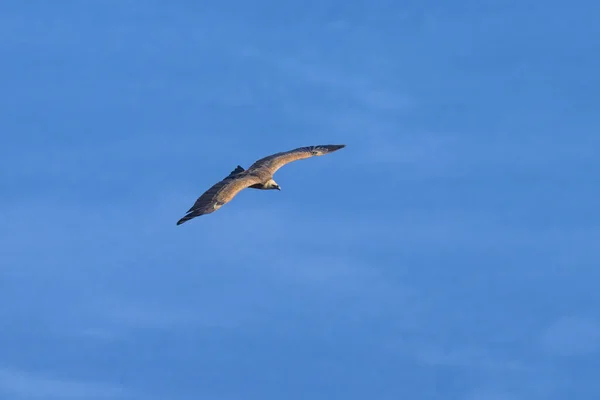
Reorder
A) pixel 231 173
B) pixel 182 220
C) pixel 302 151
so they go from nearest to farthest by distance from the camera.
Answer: pixel 182 220, pixel 231 173, pixel 302 151

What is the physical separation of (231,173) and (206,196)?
5.86m

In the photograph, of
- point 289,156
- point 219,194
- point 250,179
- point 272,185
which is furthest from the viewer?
point 289,156

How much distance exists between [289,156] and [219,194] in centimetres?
1121

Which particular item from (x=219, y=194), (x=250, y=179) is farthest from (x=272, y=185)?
(x=219, y=194)

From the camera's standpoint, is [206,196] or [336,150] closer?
[206,196]

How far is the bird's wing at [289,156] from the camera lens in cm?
9156

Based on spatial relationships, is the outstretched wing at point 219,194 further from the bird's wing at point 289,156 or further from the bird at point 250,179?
the bird's wing at point 289,156

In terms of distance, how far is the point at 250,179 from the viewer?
288ft

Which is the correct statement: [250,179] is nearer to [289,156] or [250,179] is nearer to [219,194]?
[219,194]

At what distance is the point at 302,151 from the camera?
95.6 meters

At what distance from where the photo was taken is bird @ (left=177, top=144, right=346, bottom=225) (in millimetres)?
82625

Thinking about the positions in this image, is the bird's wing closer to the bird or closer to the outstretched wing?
the bird

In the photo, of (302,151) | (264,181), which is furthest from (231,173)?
(302,151)

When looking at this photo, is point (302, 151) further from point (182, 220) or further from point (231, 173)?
point (182, 220)
